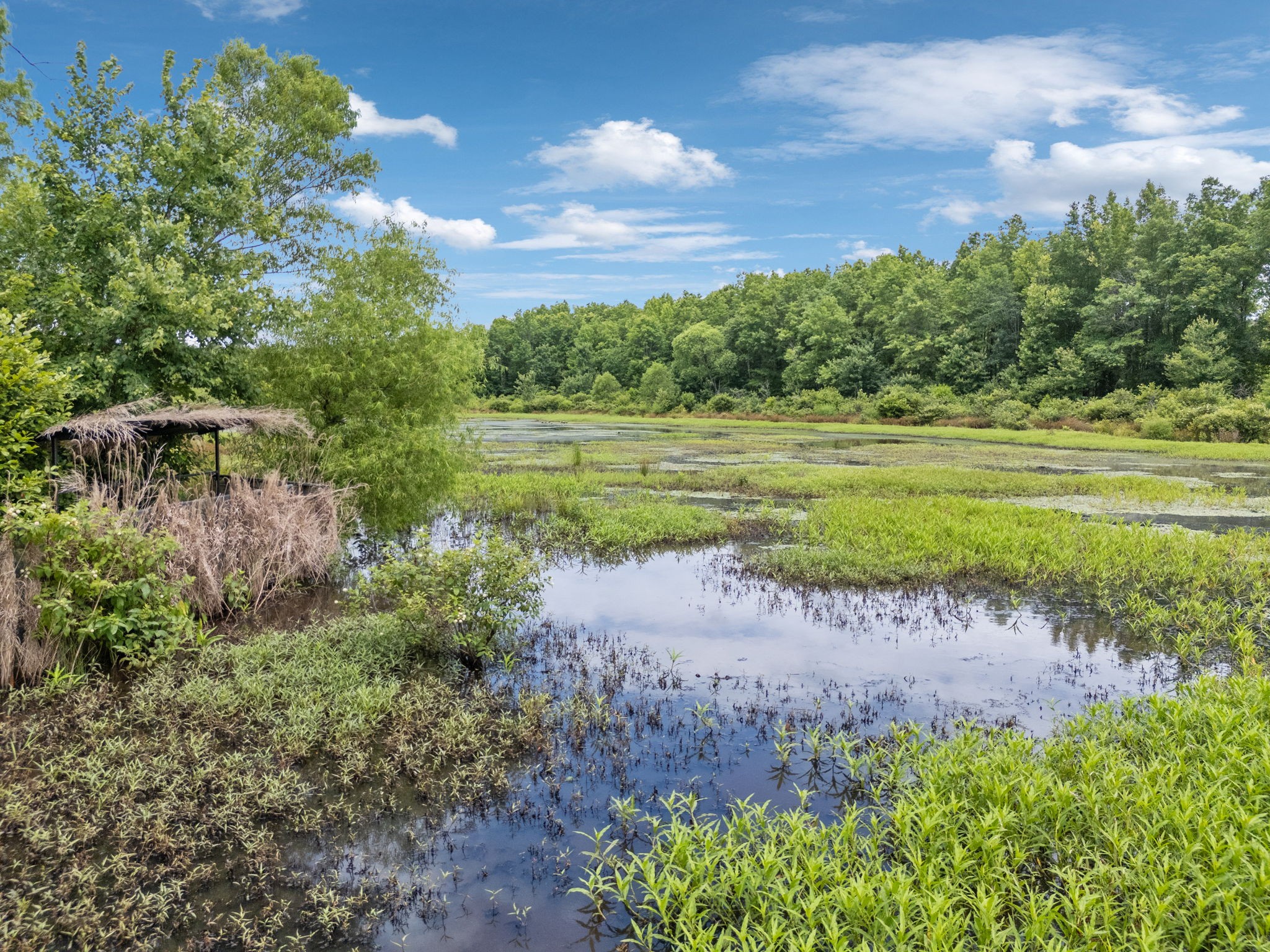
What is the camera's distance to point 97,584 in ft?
25.6

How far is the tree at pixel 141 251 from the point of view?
45.2ft

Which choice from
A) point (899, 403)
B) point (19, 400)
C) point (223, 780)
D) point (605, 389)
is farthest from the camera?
point (605, 389)

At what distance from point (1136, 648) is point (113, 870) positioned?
10.7 m

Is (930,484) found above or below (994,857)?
above

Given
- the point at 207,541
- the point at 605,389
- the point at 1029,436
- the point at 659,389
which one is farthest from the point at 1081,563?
the point at 605,389

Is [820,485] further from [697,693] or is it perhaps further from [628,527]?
[697,693]

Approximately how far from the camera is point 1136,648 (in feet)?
31.0

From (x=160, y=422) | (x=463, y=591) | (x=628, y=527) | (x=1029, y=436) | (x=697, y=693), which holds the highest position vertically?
(x=160, y=422)

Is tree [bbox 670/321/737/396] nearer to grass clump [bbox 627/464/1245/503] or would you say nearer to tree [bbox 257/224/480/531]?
grass clump [bbox 627/464/1245/503]

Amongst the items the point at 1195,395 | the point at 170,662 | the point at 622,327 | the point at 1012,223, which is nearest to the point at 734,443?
the point at 1195,395

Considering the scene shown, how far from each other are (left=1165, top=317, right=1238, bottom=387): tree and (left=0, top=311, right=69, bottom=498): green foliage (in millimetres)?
60857

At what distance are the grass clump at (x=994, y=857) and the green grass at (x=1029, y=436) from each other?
116 feet

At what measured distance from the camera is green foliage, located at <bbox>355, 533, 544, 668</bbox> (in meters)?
8.80

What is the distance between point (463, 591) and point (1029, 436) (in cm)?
4427
